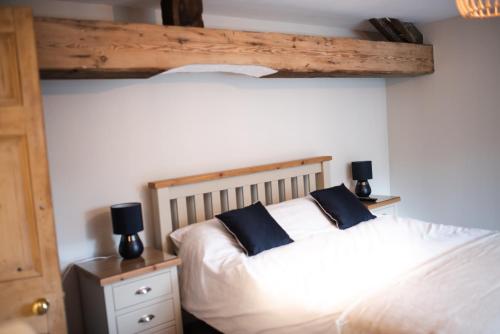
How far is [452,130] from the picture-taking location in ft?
14.1

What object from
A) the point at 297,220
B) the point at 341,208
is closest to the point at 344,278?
the point at 297,220

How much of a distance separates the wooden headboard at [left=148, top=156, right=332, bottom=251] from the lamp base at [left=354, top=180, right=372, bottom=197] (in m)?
0.40

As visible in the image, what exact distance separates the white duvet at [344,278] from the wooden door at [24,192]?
0.96 m

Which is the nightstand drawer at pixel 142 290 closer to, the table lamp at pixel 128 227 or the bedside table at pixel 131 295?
the bedside table at pixel 131 295

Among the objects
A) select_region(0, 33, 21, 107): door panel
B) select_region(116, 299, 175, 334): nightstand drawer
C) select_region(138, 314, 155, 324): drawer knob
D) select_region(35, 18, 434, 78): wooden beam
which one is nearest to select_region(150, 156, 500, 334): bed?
select_region(116, 299, 175, 334): nightstand drawer

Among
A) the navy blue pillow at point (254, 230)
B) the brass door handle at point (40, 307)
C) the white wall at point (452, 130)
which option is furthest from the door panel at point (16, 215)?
the white wall at point (452, 130)

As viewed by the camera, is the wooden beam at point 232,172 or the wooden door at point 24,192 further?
the wooden beam at point 232,172

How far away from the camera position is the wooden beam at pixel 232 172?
305cm

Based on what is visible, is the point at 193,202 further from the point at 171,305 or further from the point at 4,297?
the point at 4,297

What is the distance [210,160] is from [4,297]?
181 cm

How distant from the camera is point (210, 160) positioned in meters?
3.43

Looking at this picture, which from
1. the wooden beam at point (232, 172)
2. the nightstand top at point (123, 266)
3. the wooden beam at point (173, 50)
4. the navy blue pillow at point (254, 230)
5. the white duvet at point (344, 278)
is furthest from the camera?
the wooden beam at point (232, 172)

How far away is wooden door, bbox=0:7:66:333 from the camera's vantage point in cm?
187

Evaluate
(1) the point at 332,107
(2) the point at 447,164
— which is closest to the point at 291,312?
(1) the point at 332,107
